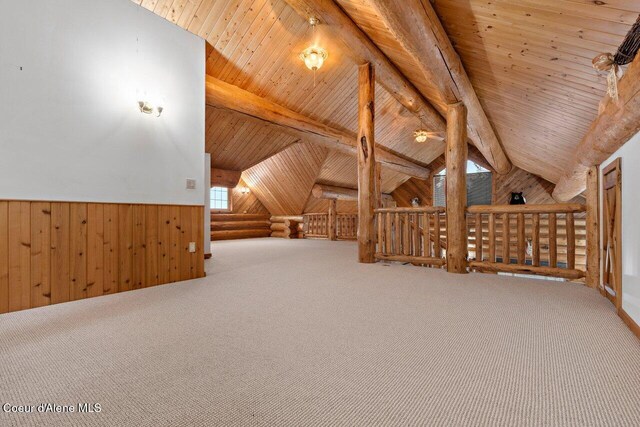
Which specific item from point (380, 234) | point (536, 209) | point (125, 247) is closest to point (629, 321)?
point (536, 209)

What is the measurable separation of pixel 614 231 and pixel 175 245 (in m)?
4.38

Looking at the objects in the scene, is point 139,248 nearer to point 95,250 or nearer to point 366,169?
point 95,250

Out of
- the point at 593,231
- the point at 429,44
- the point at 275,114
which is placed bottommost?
the point at 593,231

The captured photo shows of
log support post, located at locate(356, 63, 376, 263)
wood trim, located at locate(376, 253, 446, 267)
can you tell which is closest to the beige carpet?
wood trim, located at locate(376, 253, 446, 267)

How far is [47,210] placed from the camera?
2594 mm

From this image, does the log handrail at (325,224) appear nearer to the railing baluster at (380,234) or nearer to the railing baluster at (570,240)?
the railing baluster at (380,234)

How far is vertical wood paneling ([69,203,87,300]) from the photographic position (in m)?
2.74

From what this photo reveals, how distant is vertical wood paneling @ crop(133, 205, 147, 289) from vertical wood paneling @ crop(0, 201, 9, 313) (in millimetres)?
942

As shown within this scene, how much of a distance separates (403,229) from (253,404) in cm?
407

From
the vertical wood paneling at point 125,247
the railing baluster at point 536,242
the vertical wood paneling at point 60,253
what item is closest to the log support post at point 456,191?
the railing baluster at point 536,242

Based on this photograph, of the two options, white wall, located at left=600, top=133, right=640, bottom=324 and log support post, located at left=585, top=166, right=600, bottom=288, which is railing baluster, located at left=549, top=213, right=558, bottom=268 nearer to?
log support post, located at left=585, top=166, right=600, bottom=288

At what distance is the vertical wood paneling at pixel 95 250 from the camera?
2.85 m

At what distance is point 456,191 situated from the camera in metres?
4.22

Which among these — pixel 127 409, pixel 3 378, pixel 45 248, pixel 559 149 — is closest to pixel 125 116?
pixel 45 248
